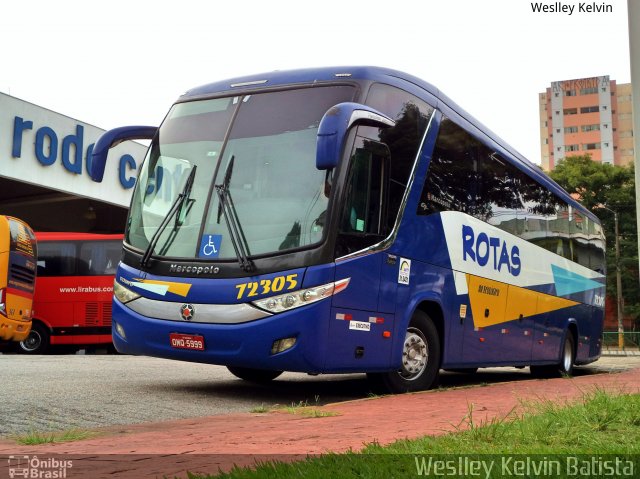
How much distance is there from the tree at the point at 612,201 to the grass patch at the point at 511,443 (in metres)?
47.9

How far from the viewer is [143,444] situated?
511cm

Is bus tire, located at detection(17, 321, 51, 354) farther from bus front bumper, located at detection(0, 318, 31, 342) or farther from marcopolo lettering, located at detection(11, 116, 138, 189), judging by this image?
marcopolo lettering, located at detection(11, 116, 138, 189)

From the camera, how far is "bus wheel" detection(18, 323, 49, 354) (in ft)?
75.5

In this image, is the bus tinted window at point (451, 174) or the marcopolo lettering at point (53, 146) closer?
the bus tinted window at point (451, 174)

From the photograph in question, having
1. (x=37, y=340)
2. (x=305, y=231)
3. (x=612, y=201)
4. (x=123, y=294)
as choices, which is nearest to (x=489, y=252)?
(x=305, y=231)

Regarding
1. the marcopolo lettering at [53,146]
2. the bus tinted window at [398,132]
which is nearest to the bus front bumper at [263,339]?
the bus tinted window at [398,132]

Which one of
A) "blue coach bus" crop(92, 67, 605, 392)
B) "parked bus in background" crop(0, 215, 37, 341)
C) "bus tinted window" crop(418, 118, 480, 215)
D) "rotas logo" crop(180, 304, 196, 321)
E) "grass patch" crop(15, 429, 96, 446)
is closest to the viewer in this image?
"grass patch" crop(15, 429, 96, 446)

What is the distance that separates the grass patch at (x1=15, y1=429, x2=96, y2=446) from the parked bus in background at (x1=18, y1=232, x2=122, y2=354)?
703 inches

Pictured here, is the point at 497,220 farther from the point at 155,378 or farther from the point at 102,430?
the point at 102,430

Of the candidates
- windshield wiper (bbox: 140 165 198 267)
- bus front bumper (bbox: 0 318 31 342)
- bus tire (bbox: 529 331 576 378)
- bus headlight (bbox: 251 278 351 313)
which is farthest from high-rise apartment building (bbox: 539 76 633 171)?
bus headlight (bbox: 251 278 351 313)

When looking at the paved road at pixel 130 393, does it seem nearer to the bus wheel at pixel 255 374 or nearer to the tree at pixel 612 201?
the bus wheel at pixel 255 374

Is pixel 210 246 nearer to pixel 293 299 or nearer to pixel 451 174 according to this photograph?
pixel 293 299

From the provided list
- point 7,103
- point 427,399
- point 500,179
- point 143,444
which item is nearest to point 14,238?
point 7,103

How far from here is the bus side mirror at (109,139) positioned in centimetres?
951
